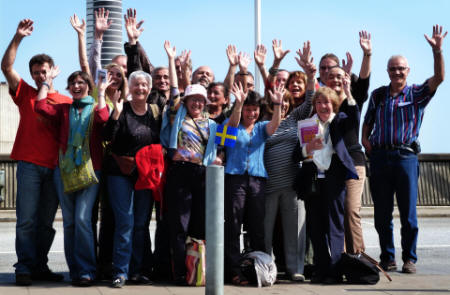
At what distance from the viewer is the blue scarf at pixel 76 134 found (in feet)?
21.5

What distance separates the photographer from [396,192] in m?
7.81

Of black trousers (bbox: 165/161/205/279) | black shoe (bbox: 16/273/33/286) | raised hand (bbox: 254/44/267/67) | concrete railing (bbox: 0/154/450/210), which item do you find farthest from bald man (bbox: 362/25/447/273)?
concrete railing (bbox: 0/154/450/210)

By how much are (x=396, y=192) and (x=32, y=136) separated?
12.8 ft

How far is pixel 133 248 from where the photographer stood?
6.77m

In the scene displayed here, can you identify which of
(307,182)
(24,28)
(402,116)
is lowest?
(307,182)

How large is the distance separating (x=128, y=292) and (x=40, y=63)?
7.65ft

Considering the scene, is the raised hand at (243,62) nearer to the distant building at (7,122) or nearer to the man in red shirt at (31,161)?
the man in red shirt at (31,161)

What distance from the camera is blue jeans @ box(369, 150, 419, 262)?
7678 mm

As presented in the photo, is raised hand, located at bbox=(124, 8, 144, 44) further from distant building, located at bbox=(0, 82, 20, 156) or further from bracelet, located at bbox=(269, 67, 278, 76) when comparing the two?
distant building, located at bbox=(0, 82, 20, 156)

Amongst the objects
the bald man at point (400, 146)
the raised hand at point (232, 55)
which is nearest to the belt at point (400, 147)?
the bald man at point (400, 146)

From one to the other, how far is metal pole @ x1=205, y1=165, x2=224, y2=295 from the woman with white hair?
1.52m

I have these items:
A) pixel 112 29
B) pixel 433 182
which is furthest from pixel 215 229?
pixel 112 29

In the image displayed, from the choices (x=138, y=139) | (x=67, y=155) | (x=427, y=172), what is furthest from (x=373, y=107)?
(x=427, y=172)

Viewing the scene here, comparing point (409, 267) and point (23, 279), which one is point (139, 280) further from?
point (409, 267)
